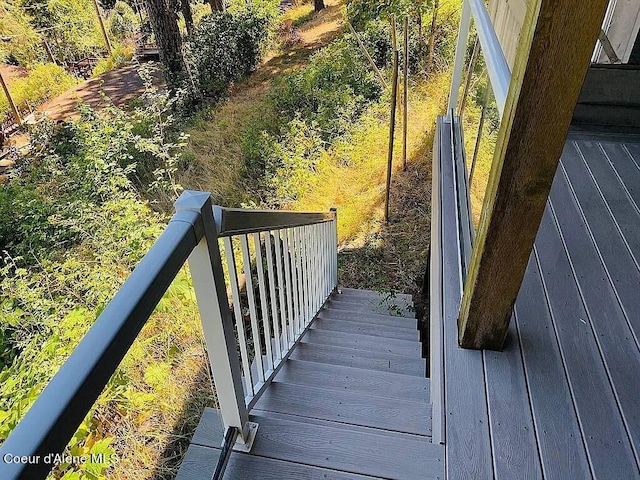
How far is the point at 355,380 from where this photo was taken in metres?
2.00

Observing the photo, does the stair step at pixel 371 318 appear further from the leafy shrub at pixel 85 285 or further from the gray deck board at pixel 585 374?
the gray deck board at pixel 585 374

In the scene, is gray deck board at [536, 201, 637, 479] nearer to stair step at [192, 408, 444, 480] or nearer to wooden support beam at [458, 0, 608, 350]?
wooden support beam at [458, 0, 608, 350]

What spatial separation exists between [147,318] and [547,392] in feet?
4.19

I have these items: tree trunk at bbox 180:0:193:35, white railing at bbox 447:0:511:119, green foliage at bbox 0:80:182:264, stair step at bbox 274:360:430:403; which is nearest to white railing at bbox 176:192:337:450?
stair step at bbox 274:360:430:403

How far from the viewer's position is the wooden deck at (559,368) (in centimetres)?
125

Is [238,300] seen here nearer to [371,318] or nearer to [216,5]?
[371,318]

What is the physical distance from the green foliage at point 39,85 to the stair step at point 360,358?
10.2m

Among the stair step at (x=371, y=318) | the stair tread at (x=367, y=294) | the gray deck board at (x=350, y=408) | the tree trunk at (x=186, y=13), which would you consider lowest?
the stair tread at (x=367, y=294)

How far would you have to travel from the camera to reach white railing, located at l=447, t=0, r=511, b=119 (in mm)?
1573

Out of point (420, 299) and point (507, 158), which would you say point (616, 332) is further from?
point (420, 299)

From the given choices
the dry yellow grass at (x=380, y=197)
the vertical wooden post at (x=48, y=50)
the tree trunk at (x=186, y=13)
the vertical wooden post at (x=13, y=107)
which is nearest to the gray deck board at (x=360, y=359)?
the dry yellow grass at (x=380, y=197)

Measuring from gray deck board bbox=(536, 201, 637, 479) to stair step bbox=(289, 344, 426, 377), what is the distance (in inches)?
38.7

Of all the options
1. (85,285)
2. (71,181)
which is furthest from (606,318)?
(71,181)

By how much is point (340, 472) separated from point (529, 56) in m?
1.22
